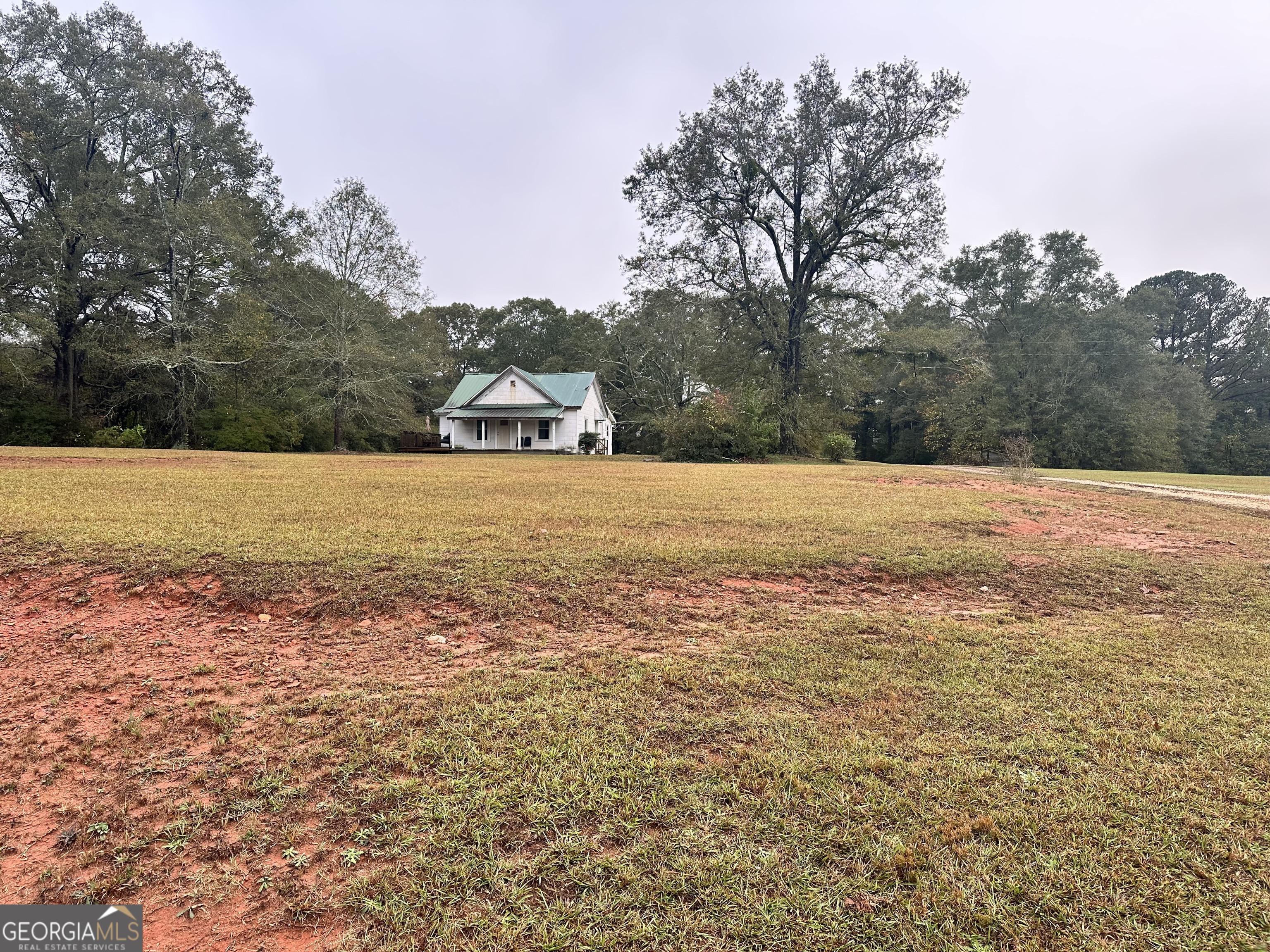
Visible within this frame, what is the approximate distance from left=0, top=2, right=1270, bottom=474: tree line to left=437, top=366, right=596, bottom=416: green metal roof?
3.09 metres

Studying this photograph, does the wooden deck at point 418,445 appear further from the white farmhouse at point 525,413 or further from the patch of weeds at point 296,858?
the patch of weeds at point 296,858

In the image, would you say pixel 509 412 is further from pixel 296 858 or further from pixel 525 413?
pixel 296 858

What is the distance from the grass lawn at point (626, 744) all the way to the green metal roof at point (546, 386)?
26.8 meters

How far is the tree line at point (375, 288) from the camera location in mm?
19172

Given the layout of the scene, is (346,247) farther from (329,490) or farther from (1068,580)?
(1068,580)

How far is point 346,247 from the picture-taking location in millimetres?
24266

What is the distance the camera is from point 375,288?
24.7 meters

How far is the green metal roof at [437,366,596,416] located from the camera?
3080cm

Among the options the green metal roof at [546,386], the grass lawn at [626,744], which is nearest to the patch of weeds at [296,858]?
the grass lawn at [626,744]

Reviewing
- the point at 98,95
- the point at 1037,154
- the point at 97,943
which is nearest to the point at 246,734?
the point at 97,943

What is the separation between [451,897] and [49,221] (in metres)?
28.3

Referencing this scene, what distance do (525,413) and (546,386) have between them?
2.95m

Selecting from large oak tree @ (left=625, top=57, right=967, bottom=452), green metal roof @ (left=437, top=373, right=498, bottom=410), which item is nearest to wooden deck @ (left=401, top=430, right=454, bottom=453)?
green metal roof @ (left=437, top=373, right=498, bottom=410)

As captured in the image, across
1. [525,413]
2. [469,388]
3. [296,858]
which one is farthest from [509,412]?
[296,858]
